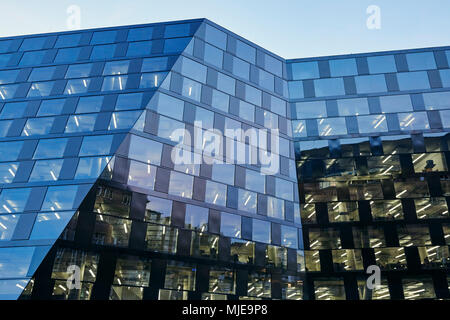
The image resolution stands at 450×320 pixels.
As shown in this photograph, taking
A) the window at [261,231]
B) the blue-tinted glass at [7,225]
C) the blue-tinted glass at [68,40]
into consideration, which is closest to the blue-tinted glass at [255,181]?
the window at [261,231]

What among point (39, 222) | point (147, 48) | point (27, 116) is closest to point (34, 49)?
point (27, 116)

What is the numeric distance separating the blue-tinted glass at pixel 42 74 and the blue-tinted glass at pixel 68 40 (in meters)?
3.02

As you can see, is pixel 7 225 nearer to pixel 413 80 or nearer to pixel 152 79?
pixel 152 79

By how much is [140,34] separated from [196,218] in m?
17.8

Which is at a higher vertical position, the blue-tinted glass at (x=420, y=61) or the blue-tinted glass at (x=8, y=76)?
the blue-tinted glass at (x=420, y=61)

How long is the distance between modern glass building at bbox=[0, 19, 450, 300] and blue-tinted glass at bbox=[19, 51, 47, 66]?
20 centimetres

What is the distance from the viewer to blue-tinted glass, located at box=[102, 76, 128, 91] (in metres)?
29.4

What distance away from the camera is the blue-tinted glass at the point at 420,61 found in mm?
35312

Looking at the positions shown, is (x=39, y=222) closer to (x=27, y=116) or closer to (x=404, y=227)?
(x=27, y=116)

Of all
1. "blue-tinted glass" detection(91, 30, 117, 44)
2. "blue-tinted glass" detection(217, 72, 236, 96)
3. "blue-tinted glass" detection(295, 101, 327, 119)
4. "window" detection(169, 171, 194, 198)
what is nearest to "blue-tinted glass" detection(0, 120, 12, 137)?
"blue-tinted glass" detection(91, 30, 117, 44)

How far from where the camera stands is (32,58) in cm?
3256

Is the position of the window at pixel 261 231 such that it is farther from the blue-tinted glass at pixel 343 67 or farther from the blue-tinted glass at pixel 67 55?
the blue-tinted glass at pixel 67 55

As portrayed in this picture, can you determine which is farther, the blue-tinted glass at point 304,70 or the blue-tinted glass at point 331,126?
the blue-tinted glass at point 304,70
